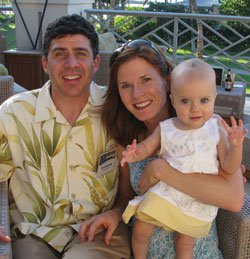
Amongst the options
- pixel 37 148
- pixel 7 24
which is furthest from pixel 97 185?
pixel 7 24

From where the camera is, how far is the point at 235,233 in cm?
173

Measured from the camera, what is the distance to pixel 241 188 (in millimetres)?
1702

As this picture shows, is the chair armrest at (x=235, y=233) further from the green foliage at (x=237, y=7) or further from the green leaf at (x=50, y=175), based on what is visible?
the green foliage at (x=237, y=7)

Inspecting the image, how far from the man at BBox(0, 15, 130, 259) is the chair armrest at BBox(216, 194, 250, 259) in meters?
0.44

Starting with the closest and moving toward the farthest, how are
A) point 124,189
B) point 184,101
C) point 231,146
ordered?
point 231,146 < point 184,101 < point 124,189

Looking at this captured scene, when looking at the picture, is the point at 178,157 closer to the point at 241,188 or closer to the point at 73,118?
the point at 241,188

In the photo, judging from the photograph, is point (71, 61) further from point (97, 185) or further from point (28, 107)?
point (97, 185)

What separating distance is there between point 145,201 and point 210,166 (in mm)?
292

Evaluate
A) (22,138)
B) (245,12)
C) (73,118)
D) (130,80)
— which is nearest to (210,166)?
(130,80)

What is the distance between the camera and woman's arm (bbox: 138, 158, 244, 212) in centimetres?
165

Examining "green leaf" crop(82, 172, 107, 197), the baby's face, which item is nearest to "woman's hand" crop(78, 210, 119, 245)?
"green leaf" crop(82, 172, 107, 197)

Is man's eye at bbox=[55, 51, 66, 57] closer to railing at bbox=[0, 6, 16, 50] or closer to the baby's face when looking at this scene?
the baby's face

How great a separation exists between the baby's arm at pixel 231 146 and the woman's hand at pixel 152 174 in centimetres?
23

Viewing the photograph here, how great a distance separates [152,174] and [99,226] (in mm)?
370
